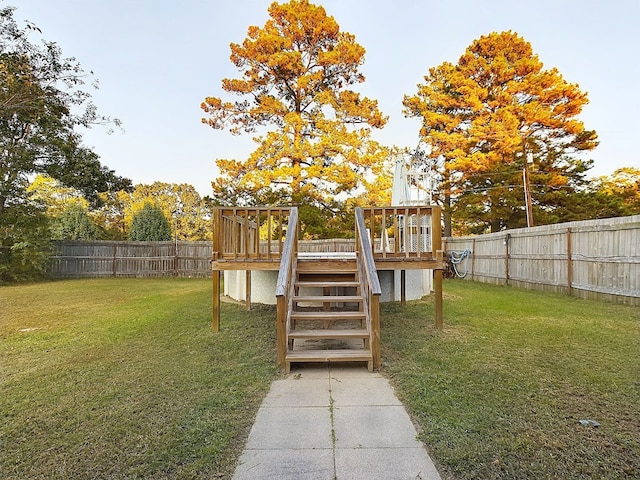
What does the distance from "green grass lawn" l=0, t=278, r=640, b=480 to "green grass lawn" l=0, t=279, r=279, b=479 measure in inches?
0.5

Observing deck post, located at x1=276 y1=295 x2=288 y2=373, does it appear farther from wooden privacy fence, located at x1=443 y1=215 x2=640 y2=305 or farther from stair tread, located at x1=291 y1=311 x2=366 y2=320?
wooden privacy fence, located at x1=443 y1=215 x2=640 y2=305

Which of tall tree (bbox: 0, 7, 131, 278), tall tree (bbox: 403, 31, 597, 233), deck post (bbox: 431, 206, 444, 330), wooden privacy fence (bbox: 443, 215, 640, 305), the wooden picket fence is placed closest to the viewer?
deck post (bbox: 431, 206, 444, 330)

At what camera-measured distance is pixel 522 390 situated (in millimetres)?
3055

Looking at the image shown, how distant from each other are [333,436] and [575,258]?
8178 millimetres

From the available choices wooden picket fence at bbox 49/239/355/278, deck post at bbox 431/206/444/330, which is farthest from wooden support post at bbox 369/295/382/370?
wooden picket fence at bbox 49/239/355/278

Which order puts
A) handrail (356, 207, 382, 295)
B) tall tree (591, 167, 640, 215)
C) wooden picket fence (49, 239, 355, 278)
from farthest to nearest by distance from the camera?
tall tree (591, 167, 640, 215), wooden picket fence (49, 239, 355, 278), handrail (356, 207, 382, 295)

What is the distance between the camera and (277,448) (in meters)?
2.23

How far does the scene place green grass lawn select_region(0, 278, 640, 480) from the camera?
6.86ft

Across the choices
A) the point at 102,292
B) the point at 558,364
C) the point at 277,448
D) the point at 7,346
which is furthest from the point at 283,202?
the point at 277,448

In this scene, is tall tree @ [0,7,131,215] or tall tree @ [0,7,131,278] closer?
tall tree @ [0,7,131,215]

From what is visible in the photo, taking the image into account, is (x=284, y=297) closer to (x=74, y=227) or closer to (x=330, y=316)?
(x=330, y=316)

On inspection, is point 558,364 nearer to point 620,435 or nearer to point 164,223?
point 620,435

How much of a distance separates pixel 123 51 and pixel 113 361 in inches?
429

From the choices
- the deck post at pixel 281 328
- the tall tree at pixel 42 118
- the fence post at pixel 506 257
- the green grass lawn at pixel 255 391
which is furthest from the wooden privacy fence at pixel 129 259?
the deck post at pixel 281 328
